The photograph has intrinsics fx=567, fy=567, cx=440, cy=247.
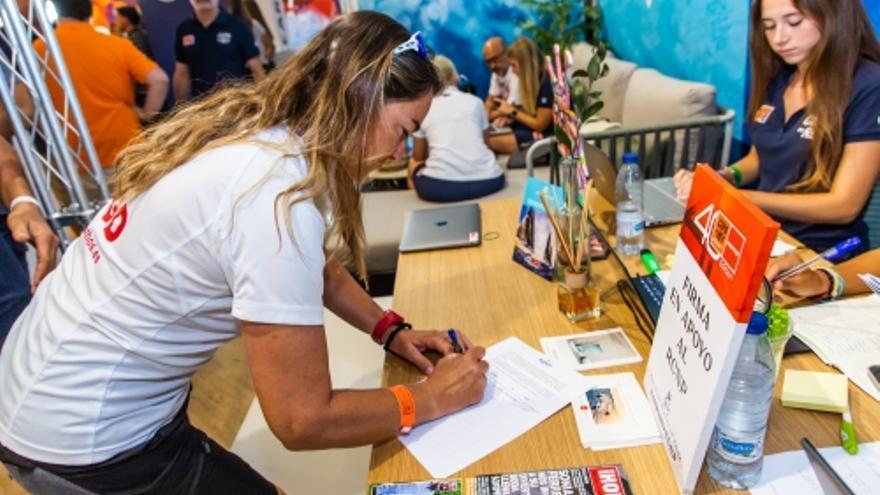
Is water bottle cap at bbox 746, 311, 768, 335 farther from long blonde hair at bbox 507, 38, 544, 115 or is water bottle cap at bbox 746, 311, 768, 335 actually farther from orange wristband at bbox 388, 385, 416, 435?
long blonde hair at bbox 507, 38, 544, 115

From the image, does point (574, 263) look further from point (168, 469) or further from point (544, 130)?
point (544, 130)

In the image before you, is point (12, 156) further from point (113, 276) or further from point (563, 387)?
point (563, 387)

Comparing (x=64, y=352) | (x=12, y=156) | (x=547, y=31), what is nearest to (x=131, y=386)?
(x=64, y=352)

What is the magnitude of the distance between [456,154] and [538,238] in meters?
1.72

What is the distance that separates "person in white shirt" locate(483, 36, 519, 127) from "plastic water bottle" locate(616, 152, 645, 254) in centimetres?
299

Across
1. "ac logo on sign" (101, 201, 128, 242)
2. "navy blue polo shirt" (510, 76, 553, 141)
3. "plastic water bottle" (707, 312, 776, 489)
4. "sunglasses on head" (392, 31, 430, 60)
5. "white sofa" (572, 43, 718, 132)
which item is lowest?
"navy blue polo shirt" (510, 76, 553, 141)

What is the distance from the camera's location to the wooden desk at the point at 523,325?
751 millimetres

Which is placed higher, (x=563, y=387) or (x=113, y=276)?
(x=113, y=276)

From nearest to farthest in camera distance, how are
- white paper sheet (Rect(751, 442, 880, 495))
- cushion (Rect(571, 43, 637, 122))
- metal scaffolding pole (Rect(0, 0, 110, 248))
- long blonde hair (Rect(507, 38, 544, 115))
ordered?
white paper sheet (Rect(751, 442, 880, 495)) < metal scaffolding pole (Rect(0, 0, 110, 248)) < cushion (Rect(571, 43, 637, 122)) < long blonde hair (Rect(507, 38, 544, 115))

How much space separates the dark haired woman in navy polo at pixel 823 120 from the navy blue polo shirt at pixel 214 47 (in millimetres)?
3329

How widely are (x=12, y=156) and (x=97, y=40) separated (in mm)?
1577

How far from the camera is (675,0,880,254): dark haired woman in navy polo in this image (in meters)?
1.36

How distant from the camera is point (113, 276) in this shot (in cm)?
81

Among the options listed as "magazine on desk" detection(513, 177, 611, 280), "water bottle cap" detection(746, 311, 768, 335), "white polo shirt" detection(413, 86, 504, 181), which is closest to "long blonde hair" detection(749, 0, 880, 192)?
"magazine on desk" detection(513, 177, 611, 280)
